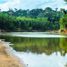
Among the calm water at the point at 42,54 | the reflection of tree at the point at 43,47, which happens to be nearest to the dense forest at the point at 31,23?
the reflection of tree at the point at 43,47

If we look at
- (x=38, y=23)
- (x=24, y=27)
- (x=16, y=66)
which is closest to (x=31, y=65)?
(x=16, y=66)

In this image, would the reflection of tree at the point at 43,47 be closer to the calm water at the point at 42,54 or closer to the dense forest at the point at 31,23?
the calm water at the point at 42,54

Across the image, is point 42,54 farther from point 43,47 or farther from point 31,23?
point 31,23

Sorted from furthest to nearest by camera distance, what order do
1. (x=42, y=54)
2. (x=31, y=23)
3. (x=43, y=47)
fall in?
(x=31, y=23) → (x=43, y=47) → (x=42, y=54)

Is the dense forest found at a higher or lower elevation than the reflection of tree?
lower

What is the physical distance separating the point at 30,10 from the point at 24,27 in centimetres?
5610

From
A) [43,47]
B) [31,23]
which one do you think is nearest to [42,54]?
[43,47]

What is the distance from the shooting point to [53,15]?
148125mm

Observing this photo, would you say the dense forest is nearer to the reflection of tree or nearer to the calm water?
the reflection of tree

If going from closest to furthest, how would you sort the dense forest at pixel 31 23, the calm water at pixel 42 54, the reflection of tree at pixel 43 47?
1. the calm water at pixel 42 54
2. the reflection of tree at pixel 43 47
3. the dense forest at pixel 31 23

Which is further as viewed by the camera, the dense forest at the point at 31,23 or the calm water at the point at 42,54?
the dense forest at the point at 31,23

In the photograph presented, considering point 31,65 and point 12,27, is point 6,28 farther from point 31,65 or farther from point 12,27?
point 31,65

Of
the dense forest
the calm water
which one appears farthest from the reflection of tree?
the dense forest

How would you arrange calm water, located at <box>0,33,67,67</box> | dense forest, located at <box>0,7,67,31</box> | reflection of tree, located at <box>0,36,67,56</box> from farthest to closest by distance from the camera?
1. dense forest, located at <box>0,7,67,31</box>
2. reflection of tree, located at <box>0,36,67,56</box>
3. calm water, located at <box>0,33,67,67</box>
